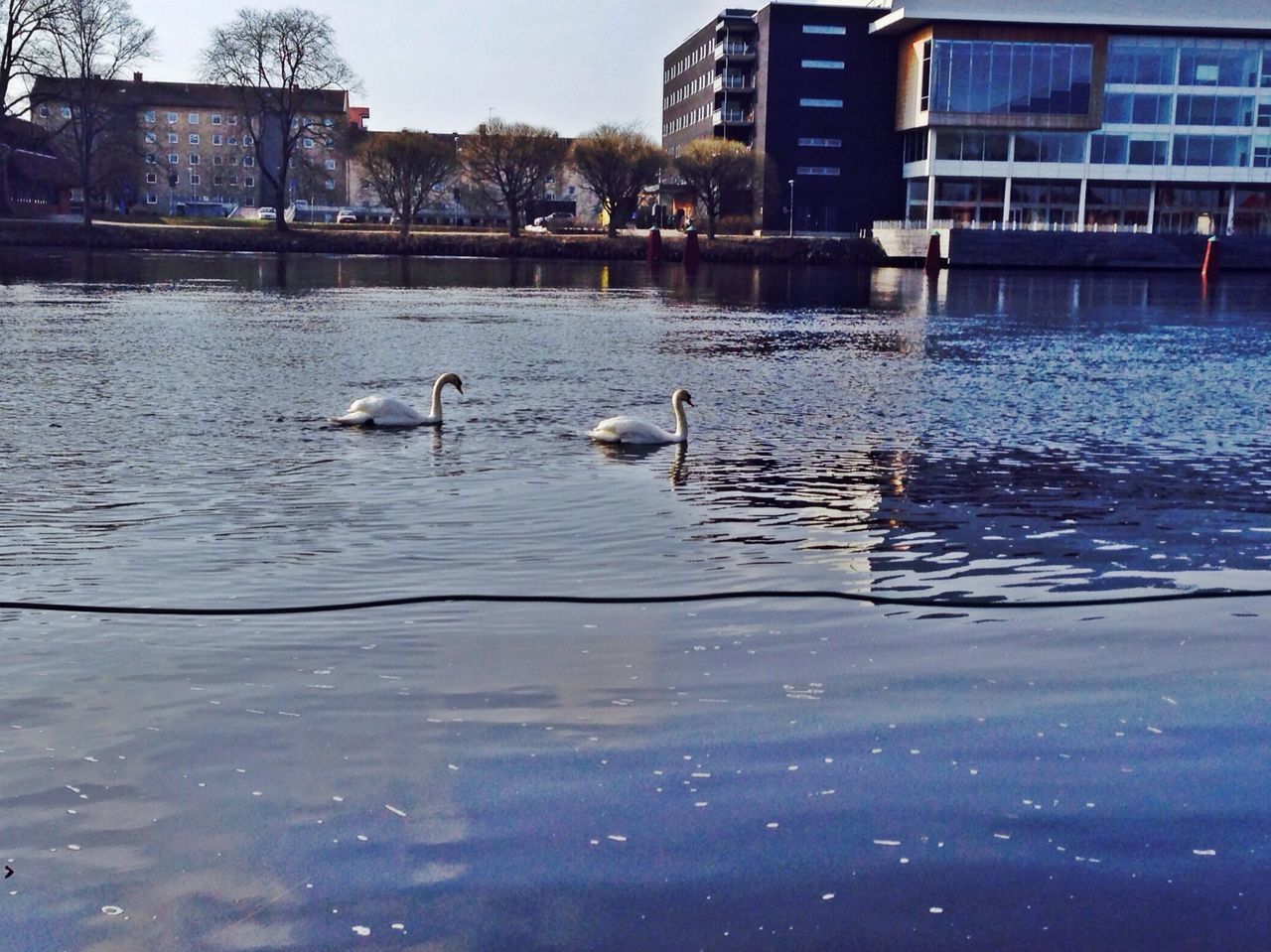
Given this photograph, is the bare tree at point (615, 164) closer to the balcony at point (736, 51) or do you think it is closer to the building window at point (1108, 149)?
the balcony at point (736, 51)

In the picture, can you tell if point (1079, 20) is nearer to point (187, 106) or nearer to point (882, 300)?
point (882, 300)

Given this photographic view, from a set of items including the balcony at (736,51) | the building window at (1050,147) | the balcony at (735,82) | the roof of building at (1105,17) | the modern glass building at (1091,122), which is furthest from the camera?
the balcony at (735,82)

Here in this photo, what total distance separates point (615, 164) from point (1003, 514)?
7783 cm

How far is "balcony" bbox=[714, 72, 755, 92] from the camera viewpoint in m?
103

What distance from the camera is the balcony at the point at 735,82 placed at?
338ft

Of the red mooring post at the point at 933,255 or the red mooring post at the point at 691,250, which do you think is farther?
the red mooring post at the point at 933,255

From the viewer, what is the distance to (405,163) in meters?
85.8

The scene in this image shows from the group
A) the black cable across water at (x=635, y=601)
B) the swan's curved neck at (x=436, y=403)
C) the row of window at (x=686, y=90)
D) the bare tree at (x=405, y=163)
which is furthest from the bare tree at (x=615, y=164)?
the black cable across water at (x=635, y=601)

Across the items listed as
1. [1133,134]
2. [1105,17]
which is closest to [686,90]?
[1105,17]

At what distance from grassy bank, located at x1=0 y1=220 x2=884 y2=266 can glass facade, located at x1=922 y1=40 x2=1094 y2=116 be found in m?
11.9

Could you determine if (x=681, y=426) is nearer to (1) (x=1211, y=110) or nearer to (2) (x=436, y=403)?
(2) (x=436, y=403)

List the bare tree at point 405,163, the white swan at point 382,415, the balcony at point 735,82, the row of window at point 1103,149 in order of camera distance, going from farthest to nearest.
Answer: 1. the balcony at point 735,82
2. the row of window at point 1103,149
3. the bare tree at point 405,163
4. the white swan at point 382,415

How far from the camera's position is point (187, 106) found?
153375 mm

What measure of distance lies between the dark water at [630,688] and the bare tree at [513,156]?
234 ft
